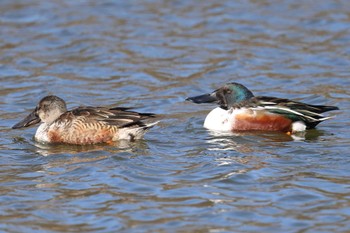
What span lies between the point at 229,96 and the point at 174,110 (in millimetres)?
1015

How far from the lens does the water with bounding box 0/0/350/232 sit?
723cm

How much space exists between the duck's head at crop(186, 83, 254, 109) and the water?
0.30 meters

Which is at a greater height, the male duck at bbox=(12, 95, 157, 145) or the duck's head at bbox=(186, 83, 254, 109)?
the duck's head at bbox=(186, 83, 254, 109)

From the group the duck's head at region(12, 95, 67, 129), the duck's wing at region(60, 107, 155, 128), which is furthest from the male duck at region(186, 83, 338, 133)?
the duck's head at region(12, 95, 67, 129)

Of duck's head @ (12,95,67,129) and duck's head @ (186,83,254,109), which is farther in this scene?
duck's head @ (186,83,254,109)

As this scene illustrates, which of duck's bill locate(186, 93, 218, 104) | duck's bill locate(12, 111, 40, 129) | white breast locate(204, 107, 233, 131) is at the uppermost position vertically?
duck's bill locate(186, 93, 218, 104)

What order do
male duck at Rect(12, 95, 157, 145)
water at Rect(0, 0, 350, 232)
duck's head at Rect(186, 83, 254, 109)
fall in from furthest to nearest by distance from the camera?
1. duck's head at Rect(186, 83, 254, 109)
2. male duck at Rect(12, 95, 157, 145)
3. water at Rect(0, 0, 350, 232)

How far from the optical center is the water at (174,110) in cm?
723

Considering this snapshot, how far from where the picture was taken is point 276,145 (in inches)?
374

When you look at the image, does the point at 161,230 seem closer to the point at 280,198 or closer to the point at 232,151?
the point at 280,198

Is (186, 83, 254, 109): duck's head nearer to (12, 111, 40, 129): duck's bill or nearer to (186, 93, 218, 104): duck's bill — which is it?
(186, 93, 218, 104): duck's bill

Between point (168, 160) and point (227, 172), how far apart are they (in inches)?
31.3

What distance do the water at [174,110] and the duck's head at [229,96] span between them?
11.9 inches

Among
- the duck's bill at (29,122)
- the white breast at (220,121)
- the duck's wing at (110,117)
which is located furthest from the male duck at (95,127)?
the white breast at (220,121)
